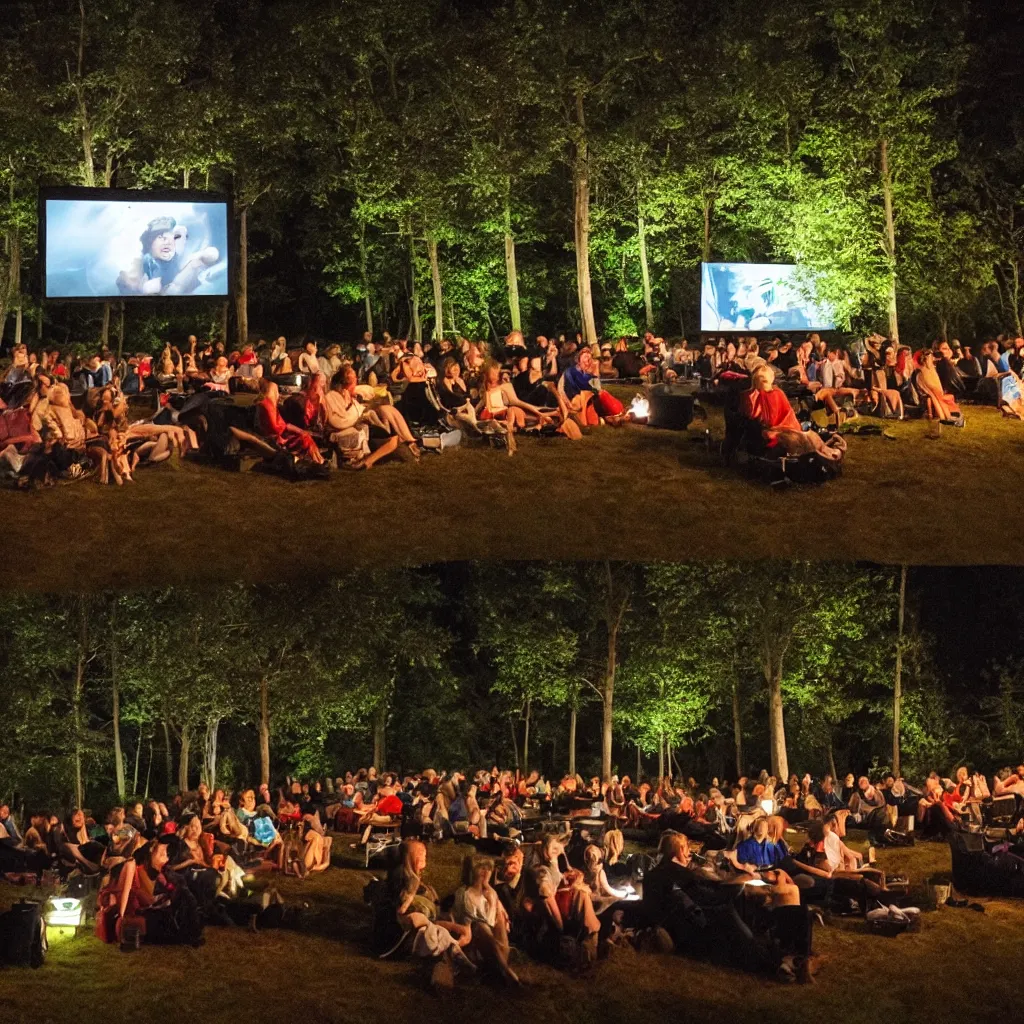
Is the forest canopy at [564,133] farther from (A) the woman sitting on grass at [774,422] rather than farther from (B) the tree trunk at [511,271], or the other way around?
(A) the woman sitting on grass at [774,422]

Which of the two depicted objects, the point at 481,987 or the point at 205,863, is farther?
the point at 205,863

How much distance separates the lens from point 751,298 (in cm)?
2873

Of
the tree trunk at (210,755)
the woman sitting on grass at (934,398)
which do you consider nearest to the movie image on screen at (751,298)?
the woman sitting on grass at (934,398)

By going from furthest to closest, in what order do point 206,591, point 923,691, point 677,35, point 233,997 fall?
point 677,35 < point 923,691 < point 206,591 < point 233,997

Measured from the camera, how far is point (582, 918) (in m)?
8.95

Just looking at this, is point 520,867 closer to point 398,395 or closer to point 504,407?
point 504,407

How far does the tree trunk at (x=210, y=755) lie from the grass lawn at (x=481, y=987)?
557 inches

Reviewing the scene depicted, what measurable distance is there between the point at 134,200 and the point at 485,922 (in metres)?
17.8

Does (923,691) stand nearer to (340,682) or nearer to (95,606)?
(340,682)

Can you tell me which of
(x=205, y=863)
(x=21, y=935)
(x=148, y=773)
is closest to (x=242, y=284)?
(x=148, y=773)

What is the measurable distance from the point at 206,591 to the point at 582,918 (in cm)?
663

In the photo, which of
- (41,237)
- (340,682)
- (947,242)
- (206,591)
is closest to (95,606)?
(340,682)

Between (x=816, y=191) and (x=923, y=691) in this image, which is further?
(x=816, y=191)

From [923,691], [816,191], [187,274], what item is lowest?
[923,691]
